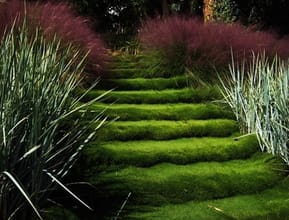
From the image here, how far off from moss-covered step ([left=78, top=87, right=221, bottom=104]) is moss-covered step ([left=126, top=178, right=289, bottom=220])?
10.4ft

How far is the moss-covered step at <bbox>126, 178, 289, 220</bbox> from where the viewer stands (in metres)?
4.98

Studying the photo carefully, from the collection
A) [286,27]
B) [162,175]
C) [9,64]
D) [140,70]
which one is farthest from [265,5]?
[9,64]

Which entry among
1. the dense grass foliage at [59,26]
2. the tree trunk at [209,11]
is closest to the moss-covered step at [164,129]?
the dense grass foliage at [59,26]

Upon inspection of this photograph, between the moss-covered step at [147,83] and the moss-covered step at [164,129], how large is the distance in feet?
5.28

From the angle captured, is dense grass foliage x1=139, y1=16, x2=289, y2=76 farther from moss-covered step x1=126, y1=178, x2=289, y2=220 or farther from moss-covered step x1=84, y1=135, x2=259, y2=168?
moss-covered step x1=126, y1=178, x2=289, y2=220

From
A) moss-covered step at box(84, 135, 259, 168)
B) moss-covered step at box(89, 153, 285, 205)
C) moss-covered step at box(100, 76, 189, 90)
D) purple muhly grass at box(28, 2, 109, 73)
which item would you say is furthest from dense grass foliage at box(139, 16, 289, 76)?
moss-covered step at box(89, 153, 285, 205)

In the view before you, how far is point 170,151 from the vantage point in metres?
6.41

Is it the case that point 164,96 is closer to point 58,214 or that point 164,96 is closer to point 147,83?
point 147,83

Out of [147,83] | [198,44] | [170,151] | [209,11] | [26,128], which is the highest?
[26,128]

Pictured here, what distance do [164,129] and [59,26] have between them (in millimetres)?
2438

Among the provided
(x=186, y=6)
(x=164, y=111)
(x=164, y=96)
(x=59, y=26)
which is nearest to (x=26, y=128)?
(x=164, y=111)

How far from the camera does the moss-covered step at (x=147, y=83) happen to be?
9.14m

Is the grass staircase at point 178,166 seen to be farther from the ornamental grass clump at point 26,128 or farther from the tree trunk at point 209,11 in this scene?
the tree trunk at point 209,11

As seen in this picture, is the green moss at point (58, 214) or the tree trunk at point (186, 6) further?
the tree trunk at point (186, 6)
